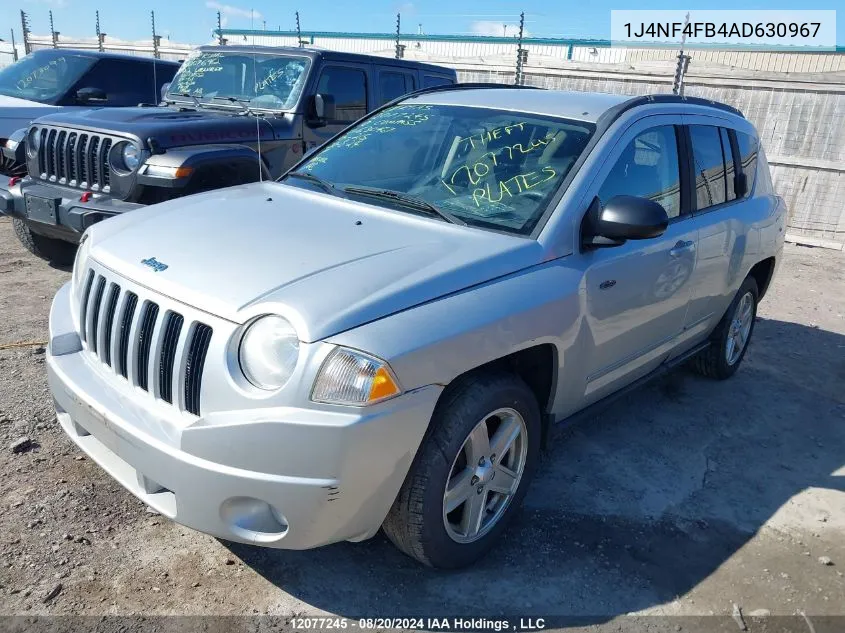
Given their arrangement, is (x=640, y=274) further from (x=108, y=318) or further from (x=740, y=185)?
(x=108, y=318)

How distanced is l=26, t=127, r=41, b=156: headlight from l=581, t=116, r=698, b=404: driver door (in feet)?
16.3

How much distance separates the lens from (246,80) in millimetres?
6895

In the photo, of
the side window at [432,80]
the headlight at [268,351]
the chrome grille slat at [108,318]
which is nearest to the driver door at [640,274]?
the headlight at [268,351]

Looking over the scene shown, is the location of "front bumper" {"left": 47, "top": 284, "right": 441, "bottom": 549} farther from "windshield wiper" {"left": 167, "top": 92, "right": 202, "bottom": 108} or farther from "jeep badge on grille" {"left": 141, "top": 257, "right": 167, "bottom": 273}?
"windshield wiper" {"left": 167, "top": 92, "right": 202, "bottom": 108}

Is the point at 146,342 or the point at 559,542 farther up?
the point at 146,342

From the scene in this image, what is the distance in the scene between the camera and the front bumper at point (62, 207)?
5207mm

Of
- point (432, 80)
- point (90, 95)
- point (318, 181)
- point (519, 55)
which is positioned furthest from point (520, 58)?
point (318, 181)

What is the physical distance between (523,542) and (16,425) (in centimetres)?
266

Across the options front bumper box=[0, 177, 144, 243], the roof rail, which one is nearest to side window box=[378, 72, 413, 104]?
front bumper box=[0, 177, 144, 243]

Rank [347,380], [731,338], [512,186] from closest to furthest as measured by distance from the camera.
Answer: [347,380] < [512,186] < [731,338]

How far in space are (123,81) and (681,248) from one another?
743 centimetres

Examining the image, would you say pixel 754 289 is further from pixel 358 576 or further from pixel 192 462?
pixel 192 462

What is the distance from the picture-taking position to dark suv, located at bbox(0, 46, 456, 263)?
5.44 metres

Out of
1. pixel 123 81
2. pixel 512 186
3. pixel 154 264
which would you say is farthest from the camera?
pixel 123 81
